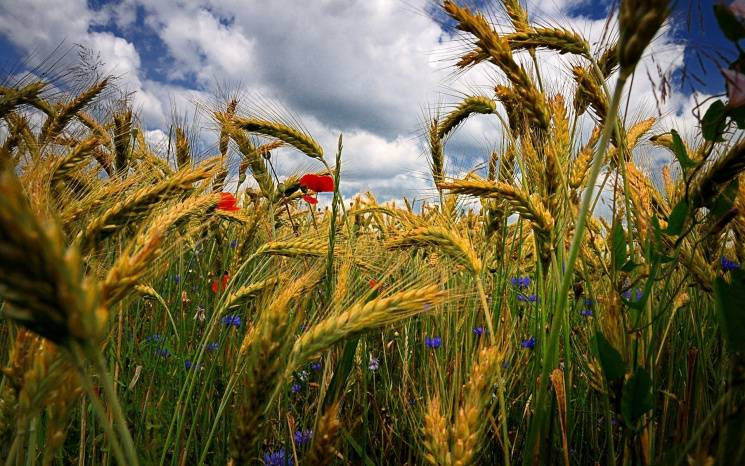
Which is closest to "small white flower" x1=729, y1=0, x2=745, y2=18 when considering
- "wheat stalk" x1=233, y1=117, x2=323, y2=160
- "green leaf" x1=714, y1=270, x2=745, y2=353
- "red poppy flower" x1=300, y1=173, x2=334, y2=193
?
"green leaf" x1=714, y1=270, x2=745, y2=353

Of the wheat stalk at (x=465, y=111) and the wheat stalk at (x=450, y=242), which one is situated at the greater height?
the wheat stalk at (x=465, y=111)

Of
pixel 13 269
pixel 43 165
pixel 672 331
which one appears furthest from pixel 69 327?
pixel 672 331

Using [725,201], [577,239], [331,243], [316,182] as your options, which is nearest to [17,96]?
[316,182]

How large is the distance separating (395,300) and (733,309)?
615mm

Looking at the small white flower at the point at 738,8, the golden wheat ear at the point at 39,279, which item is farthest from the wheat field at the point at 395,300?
the small white flower at the point at 738,8

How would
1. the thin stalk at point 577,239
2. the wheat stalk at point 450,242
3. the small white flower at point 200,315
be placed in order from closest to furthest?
the thin stalk at point 577,239
the wheat stalk at point 450,242
the small white flower at point 200,315

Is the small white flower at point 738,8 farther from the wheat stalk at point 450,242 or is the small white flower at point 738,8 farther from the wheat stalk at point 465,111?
the wheat stalk at point 465,111

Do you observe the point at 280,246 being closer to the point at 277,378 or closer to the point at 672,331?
the point at 277,378

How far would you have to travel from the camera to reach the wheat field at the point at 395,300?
25.9 inches

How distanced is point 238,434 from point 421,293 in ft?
1.36

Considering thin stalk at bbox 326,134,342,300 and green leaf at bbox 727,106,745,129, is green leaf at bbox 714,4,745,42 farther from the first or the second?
thin stalk at bbox 326,134,342,300

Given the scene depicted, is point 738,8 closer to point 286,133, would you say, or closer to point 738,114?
point 738,114

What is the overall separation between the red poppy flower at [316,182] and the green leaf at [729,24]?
A: 2.01 m

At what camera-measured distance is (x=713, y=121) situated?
0.90 metres
